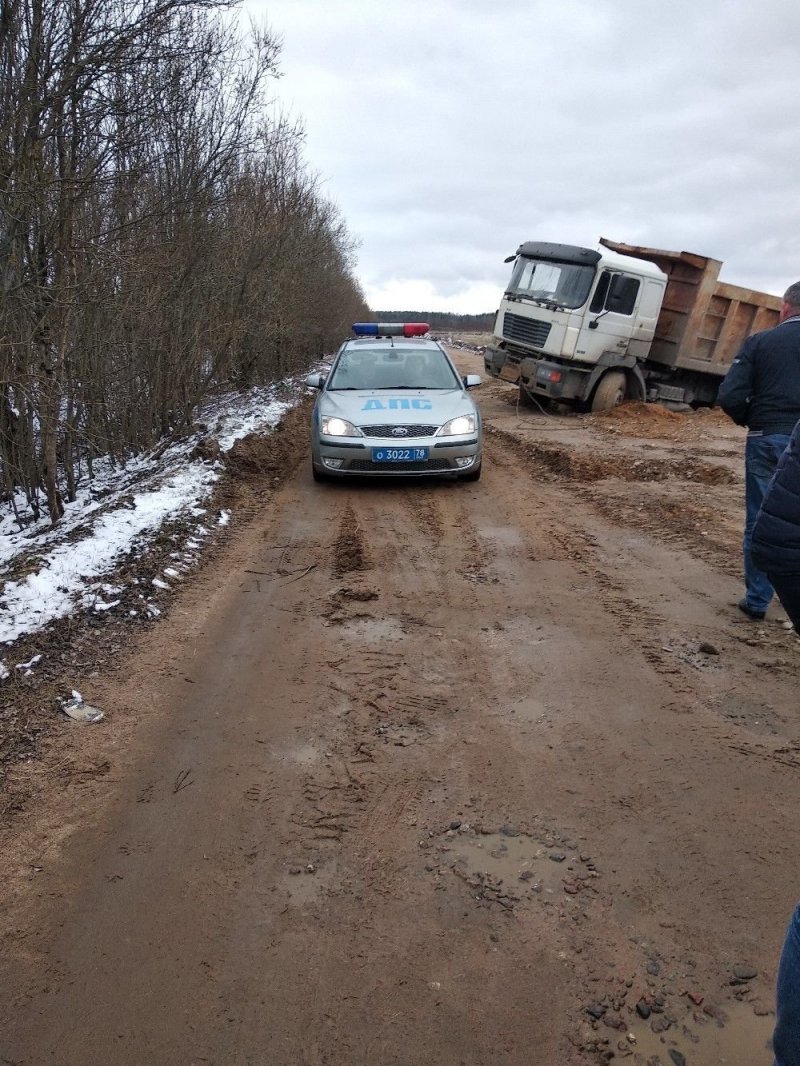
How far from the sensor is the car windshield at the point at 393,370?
9.23 meters

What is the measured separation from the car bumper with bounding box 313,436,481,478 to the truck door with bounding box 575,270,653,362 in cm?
750

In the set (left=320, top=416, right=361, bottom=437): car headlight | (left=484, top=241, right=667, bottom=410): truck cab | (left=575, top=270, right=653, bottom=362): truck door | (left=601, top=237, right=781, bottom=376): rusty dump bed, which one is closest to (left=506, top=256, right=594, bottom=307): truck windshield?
(left=484, top=241, right=667, bottom=410): truck cab

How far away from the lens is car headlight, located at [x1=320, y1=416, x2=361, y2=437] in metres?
8.17

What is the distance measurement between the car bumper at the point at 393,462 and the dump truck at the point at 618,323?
24.6 ft

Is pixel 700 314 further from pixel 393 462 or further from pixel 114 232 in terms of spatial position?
pixel 114 232

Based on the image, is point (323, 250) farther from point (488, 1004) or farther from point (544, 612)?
point (488, 1004)

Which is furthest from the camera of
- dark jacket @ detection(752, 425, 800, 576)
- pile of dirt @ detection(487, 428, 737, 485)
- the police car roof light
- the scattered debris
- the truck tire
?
the truck tire

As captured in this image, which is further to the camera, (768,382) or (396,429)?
(396,429)

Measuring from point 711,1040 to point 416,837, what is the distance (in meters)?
1.13

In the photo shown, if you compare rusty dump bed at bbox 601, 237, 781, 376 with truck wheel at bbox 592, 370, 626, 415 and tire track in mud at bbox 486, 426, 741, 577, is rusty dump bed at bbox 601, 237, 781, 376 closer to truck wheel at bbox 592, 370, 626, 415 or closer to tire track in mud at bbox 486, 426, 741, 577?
truck wheel at bbox 592, 370, 626, 415

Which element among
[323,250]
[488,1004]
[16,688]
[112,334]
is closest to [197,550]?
[16,688]

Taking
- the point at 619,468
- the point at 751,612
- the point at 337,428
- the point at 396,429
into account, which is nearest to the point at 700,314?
the point at 619,468

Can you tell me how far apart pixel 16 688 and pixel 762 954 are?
351 centimetres

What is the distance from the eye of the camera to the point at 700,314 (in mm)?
15352
